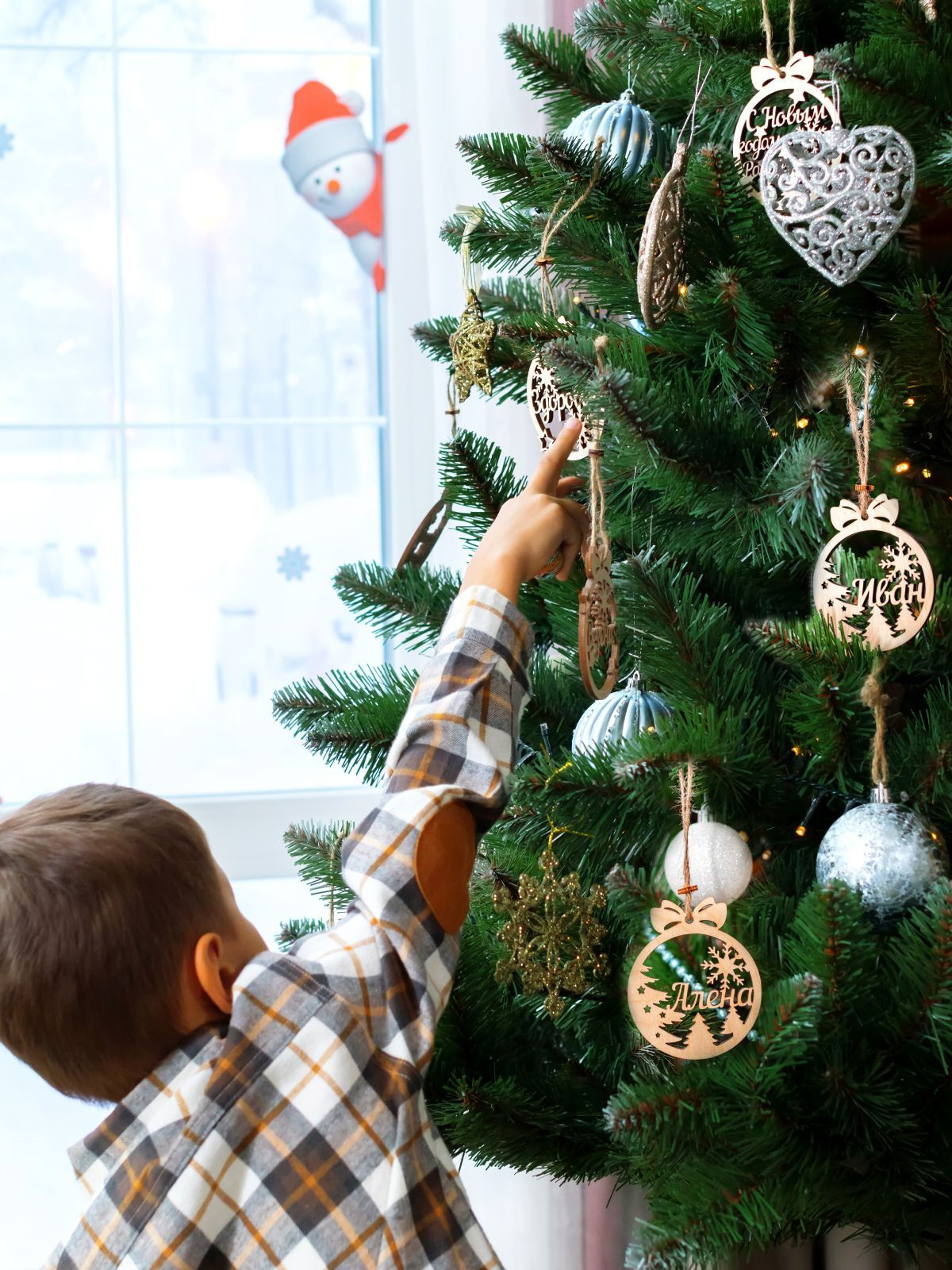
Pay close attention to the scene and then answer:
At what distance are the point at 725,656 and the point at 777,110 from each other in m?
0.31

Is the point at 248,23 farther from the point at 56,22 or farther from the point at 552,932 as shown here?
the point at 552,932

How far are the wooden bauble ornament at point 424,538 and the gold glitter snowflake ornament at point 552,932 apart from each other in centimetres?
20

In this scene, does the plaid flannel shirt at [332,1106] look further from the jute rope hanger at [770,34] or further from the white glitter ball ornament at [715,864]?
the jute rope hanger at [770,34]

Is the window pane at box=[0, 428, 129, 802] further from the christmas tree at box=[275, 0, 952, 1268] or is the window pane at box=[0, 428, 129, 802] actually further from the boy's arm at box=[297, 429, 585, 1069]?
the boy's arm at box=[297, 429, 585, 1069]

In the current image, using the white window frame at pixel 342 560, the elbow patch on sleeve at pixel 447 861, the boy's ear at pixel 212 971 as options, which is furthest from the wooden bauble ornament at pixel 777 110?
the white window frame at pixel 342 560

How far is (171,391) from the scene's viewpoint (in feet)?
5.08

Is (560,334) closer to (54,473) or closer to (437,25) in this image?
(437,25)

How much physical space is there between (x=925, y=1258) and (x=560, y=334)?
654 millimetres

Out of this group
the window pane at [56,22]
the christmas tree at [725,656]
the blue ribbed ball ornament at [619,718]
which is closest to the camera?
the christmas tree at [725,656]

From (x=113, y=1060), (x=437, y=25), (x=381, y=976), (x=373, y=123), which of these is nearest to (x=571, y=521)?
(x=381, y=976)

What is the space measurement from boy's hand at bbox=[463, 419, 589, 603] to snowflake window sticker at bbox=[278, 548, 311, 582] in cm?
94

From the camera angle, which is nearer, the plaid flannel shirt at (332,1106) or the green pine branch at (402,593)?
the plaid flannel shirt at (332,1106)

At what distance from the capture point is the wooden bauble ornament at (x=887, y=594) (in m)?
0.63

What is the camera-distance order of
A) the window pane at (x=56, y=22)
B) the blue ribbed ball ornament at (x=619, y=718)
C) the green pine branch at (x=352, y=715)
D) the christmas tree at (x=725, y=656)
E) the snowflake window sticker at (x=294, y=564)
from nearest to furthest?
the christmas tree at (x=725, y=656) → the blue ribbed ball ornament at (x=619, y=718) → the green pine branch at (x=352, y=715) → the window pane at (x=56, y=22) → the snowflake window sticker at (x=294, y=564)
